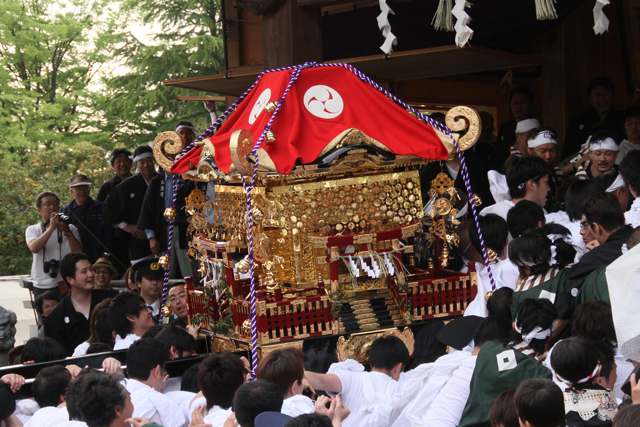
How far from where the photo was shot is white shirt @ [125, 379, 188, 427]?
137 inches

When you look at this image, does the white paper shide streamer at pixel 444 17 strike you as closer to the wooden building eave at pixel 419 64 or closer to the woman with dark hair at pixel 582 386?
the wooden building eave at pixel 419 64

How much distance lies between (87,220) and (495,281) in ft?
15.6

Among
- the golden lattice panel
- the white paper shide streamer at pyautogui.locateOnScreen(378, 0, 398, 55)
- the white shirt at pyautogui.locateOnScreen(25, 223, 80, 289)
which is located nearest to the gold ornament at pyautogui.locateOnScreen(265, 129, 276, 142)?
the golden lattice panel

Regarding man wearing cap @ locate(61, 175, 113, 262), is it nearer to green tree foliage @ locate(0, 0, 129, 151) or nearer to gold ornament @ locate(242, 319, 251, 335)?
gold ornament @ locate(242, 319, 251, 335)

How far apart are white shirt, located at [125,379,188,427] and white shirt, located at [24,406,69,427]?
0.33 m

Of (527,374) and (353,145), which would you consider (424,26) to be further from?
(527,374)

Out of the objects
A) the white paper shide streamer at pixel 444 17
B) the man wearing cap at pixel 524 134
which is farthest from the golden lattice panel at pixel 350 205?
the man wearing cap at pixel 524 134

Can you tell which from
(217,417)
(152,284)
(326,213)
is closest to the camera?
(217,417)

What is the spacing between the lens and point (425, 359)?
462cm

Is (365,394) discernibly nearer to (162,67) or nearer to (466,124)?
(466,124)

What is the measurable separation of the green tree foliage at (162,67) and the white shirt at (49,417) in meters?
12.4

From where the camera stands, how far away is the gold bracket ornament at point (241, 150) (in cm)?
405

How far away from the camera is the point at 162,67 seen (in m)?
15.4

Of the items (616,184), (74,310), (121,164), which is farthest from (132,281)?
(616,184)
